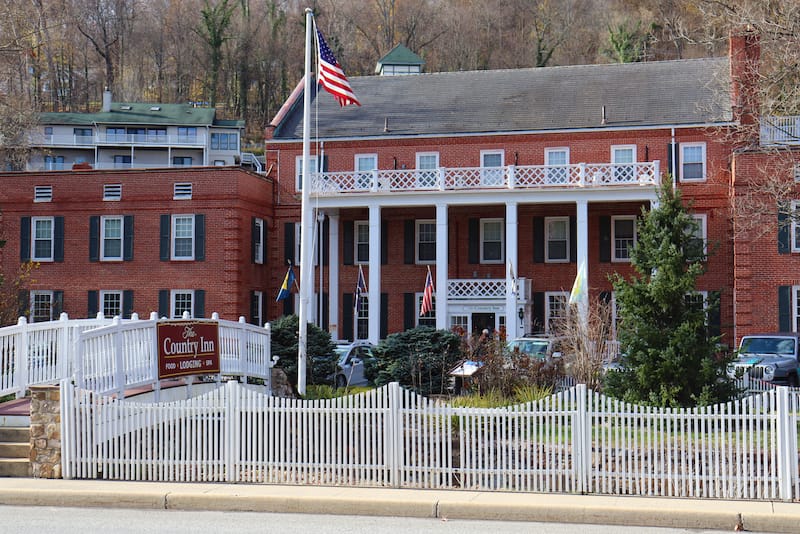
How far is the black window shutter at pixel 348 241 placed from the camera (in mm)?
40156

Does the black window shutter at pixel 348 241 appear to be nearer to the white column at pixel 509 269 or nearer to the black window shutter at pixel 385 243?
the black window shutter at pixel 385 243

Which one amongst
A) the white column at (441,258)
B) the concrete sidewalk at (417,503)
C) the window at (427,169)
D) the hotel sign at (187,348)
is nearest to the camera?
the concrete sidewalk at (417,503)

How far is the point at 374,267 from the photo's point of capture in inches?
1435

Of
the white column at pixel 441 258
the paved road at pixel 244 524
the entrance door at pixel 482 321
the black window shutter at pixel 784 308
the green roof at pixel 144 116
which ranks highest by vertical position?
the green roof at pixel 144 116

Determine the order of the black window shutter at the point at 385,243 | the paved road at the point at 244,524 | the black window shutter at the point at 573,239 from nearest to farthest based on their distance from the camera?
the paved road at the point at 244,524 < the black window shutter at the point at 573,239 < the black window shutter at the point at 385,243

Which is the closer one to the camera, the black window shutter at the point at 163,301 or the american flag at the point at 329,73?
the american flag at the point at 329,73

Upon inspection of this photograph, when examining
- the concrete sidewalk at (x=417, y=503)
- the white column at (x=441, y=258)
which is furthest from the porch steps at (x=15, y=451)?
the white column at (x=441, y=258)

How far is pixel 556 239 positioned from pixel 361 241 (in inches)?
314

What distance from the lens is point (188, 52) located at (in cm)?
9219

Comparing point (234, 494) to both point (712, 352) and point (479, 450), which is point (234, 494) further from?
point (712, 352)

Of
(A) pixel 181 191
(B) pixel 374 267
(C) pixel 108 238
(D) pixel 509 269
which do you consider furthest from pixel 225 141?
(D) pixel 509 269

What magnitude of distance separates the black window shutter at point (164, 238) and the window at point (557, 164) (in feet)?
47.8

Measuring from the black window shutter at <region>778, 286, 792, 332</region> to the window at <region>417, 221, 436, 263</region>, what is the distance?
13.5 meters

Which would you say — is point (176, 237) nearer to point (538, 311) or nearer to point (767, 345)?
point (538, 311)
